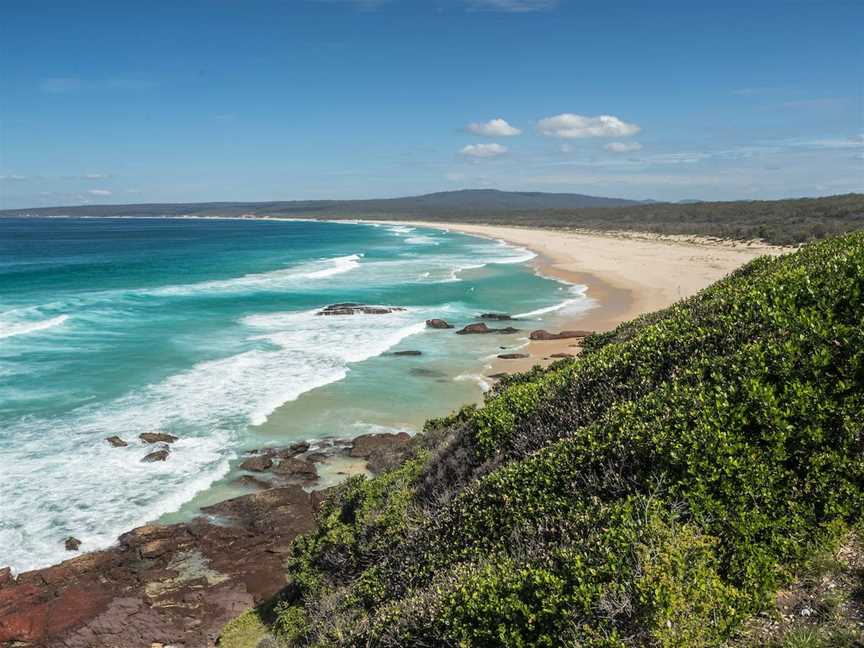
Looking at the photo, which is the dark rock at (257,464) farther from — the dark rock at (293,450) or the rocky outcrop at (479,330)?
the rocky outcrop at (479,330)

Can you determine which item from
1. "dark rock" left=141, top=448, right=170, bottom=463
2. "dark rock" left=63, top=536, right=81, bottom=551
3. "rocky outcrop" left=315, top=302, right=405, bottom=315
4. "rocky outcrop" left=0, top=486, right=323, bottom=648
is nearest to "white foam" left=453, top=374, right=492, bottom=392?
"rocky outcrop" left=0, top=486, right=323, bottom=648

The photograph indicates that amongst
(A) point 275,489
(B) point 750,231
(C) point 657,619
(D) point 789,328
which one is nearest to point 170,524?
(A) point 275,489

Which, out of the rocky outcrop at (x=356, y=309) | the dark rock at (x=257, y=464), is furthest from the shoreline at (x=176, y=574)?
the rocky outcrop at (x=356, y=309)

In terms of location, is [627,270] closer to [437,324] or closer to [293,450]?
[437,324]

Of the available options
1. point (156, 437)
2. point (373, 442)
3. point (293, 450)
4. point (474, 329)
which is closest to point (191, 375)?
point (156, 437)

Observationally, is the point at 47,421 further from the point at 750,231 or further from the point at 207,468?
the point at 750,231

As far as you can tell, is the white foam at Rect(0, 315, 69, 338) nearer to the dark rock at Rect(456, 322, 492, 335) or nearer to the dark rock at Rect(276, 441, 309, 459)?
the dark rock at Rect(276, 441, 309, 459)
